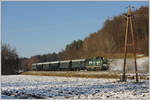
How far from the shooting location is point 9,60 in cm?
6303

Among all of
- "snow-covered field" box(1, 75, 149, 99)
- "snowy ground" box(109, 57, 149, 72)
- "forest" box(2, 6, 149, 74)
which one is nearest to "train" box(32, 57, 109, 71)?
"snowy ground" box(109, 57, 149, 72)

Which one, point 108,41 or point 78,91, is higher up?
point 108,41

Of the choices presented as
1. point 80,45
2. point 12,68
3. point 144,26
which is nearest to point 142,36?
point 144,26

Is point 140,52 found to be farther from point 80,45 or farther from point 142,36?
point 80,45

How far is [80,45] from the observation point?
2900cm

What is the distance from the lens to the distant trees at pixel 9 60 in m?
61.6

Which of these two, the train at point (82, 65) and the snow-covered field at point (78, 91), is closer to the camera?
the snow-covered field at point (78, 91)

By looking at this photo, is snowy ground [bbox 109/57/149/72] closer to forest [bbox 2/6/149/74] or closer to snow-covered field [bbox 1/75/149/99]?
forest [bbox 2/6/149/74]

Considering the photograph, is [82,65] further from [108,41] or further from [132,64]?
[108,41]

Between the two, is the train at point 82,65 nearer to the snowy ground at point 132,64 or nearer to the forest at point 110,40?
the snowy ground at point 132,64

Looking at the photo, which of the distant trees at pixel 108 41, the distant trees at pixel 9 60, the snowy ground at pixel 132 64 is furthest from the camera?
the distant trees at pixel 9 60

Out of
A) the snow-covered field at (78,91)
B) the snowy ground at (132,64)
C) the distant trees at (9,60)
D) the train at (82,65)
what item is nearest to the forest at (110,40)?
the snowy ground at (132,64)

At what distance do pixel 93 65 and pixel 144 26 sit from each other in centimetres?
1106

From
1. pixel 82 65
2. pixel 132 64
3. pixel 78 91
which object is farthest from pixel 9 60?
pixel 78 91
